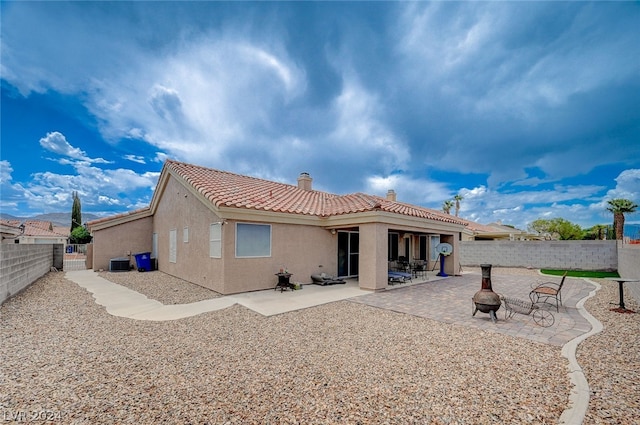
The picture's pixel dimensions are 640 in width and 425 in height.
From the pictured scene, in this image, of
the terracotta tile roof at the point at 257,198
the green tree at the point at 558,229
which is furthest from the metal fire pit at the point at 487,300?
the green tree at the point at 558,229

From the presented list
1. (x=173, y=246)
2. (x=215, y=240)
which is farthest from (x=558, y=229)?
(x=173, y=246)

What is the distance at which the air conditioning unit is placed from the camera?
1781 centimetres

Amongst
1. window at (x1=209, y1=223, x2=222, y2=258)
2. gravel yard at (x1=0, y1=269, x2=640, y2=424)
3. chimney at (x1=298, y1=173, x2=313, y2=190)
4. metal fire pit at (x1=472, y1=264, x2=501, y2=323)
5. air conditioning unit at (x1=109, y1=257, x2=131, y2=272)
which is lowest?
air conditioning unit at (x1=109, y1=257, x2=131, y2=272)

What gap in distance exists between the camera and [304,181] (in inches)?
740

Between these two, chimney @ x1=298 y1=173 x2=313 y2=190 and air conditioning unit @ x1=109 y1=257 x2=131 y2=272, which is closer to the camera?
air conditioning unit @ x1=109 y1=257 x2=131 y2=272

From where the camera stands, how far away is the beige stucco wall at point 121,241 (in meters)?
18.3

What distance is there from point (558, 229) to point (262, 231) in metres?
57.0

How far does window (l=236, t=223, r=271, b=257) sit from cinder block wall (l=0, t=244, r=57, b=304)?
7.08 meters

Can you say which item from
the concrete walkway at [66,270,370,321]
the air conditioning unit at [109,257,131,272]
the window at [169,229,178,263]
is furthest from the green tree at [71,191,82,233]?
the concrete walkway at [66,270,370,321]

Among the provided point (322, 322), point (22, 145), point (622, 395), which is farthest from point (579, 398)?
point (22, 145)

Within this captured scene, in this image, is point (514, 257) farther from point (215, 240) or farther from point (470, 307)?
point (215, 240)

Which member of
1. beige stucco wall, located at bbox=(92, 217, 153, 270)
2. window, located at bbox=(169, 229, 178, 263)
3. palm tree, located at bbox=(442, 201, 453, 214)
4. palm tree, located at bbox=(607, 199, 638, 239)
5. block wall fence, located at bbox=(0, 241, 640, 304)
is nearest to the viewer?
block wall fence, located at bbox=(0, 241, 640, 304)

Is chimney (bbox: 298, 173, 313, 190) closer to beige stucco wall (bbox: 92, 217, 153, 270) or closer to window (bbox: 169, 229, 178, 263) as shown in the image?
window (bbox: 169, 229, 178, 263)

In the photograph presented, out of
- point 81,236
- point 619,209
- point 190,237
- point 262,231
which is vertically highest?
point 619,209
